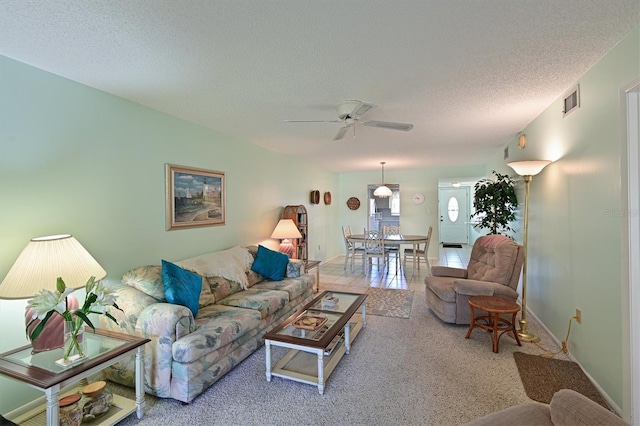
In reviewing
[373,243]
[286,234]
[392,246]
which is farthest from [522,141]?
[286,234]

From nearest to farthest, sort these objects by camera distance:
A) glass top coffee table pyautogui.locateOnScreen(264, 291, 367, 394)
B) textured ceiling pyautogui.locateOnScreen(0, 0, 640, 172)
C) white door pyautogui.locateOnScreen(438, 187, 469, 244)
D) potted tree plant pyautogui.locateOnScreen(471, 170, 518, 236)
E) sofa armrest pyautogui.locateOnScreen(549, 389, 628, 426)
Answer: sofa armrest pyautogui.locateOnScreen(549, 389, 628, 426), textured ceiling pyautogui.locateOnScreen(0, 0, 640, 172), glass top coffee table pyautogui.locateOnScreen(264, 291, 367, 394), potted tree plant pyautogui.locateOnScreen(471, 170, 518, 236), white door pyautogui.locateOnScreen(438, 187, 469, 244)

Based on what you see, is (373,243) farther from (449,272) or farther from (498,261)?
(498,261)

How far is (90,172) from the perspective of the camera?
2396mm

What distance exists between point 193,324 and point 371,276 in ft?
13.2

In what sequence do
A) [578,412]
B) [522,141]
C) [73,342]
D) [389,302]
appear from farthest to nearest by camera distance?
[389,302] < [522,141] < [73,342] < [578,412]

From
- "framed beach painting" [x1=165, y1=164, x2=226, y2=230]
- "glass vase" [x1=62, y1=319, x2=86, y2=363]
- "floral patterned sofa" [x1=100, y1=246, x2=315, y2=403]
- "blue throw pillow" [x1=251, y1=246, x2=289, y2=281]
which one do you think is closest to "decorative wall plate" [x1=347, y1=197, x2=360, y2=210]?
"blue throw pillow" [x1=251, y1=246, x2=289, y2=281]

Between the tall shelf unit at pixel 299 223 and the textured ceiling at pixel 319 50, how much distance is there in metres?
2.22

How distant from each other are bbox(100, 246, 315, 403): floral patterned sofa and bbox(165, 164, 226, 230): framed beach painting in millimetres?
485

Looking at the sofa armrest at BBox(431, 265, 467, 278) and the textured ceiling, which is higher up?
the textured ceiling

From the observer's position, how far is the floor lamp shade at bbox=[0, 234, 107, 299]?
1753mm

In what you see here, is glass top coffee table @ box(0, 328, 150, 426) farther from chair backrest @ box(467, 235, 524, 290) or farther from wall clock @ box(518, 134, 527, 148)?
wall clock @ box(518, 134, 527, 148)

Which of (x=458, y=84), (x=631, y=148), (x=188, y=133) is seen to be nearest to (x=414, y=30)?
(x=458, y=84)

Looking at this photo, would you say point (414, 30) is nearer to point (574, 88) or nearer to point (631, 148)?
point (631, 148)

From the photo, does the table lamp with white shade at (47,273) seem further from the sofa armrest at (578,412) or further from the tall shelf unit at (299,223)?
the tall shelf unit at (299,223)
